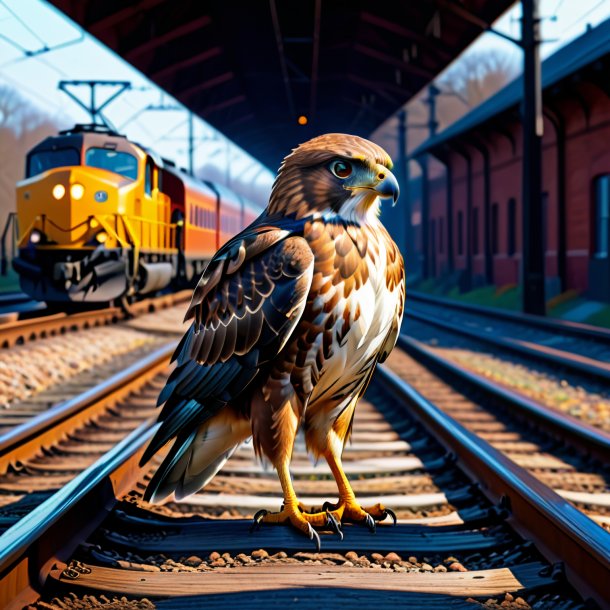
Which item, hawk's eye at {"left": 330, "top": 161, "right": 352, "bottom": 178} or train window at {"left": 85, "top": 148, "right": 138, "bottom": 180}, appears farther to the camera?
train window at {"left": 85, "top": 148, "right": 138, "bottom": 180}

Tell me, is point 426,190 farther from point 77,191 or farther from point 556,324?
point 77,191

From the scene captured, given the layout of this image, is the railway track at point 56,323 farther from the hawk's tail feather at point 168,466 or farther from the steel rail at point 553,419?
the hawk's tail feather at point 168,466

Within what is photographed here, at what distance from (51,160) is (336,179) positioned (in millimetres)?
15269

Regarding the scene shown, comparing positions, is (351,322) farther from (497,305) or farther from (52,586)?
(497,305)

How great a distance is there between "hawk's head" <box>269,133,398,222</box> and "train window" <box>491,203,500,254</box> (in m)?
30.5

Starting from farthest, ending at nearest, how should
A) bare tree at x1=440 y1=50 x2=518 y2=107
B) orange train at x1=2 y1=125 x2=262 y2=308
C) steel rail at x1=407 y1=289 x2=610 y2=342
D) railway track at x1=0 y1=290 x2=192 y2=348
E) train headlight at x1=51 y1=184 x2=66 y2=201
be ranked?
bare tree at x1=440 y1=50 x2=518 y2=107
train headlight at x1=51 y1=184 x2=66 y2=201
orange train at x1=2 y1=125 x2=262 y2=308
steel rail at x1=407 y1=289 x2=610 y2=342
railway track at x1=0 y1=290 x2=192 y2=348

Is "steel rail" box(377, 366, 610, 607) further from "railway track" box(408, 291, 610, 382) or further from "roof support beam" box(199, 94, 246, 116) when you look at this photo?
"roof support beam" box(199, 94, 246, 116)

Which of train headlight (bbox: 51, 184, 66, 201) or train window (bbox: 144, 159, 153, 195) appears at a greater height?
train window (bbox: 144, 159, 153, 195)

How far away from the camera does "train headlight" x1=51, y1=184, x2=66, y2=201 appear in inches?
654

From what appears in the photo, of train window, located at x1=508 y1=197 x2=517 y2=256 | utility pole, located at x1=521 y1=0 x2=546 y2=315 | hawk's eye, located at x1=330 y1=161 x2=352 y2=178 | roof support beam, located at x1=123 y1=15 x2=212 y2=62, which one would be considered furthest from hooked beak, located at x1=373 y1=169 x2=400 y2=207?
train window, located at x1=508 y1=197 x2=517 y2=256

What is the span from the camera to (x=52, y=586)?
3.31 meters

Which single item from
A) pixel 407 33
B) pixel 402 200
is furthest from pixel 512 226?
pixel 402 200

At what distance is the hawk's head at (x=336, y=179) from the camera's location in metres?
2.66

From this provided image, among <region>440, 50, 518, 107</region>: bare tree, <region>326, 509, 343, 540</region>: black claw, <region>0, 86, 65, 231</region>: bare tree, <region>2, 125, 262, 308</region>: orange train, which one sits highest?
<region>440, 50, 518, 107</region>: bare tree
